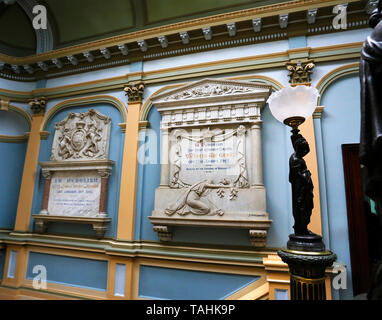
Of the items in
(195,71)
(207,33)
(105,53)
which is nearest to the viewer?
(207,33)

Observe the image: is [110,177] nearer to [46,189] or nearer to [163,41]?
[46,189]

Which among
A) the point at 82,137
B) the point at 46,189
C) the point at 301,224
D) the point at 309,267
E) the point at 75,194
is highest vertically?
the point at 82,137

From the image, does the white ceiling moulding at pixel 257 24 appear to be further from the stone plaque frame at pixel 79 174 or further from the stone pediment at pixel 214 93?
the stone plaque frame at pixel 79 174

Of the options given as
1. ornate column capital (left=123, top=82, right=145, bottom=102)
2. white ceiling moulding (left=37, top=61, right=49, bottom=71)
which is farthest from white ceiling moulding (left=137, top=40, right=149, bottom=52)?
white ceiling moulding (left=37, top=61, right=49, bottom=71)

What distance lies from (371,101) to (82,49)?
5.50m

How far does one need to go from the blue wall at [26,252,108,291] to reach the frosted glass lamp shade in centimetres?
408

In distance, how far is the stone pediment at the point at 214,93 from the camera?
4.03 meters

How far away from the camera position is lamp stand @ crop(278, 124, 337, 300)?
187cm

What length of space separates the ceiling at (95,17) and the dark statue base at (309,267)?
4489mm

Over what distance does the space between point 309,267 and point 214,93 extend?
3.17 metres

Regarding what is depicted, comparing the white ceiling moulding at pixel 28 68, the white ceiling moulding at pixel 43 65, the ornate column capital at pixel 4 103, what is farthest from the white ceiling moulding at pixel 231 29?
the ornate column capital at pixel 4 103

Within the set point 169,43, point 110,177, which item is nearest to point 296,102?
point 169,43

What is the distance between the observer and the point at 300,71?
4.00 metres

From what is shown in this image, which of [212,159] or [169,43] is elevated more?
[169,43]
